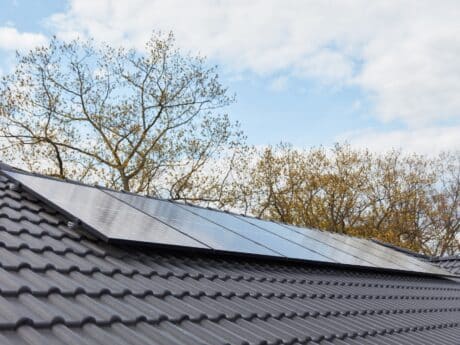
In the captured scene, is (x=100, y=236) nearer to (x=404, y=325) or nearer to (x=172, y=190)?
(x=404, y=325)

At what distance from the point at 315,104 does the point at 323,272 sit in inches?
568

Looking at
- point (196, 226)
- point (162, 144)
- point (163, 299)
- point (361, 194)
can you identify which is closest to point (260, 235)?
point (196, 226)

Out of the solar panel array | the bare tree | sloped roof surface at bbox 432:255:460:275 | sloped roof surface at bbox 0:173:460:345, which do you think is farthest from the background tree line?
sloped roof surface at bbox 0:173:460:345

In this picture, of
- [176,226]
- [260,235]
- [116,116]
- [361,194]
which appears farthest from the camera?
[361,194]

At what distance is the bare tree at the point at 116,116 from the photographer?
25.7 m

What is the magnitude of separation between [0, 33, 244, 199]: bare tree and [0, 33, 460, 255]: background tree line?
5 cm

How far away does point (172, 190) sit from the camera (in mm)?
27016

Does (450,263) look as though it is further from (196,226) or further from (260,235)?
(196,226)

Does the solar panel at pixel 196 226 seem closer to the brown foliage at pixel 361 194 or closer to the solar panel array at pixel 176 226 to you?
the solar panel array at pixel 176 226

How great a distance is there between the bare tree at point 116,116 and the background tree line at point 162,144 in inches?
1.9

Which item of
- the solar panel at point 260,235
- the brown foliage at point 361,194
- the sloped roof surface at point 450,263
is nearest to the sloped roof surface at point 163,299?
the solar panel at point 260,235

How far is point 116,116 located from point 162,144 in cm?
264

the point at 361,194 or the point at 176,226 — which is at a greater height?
the point at 361,194

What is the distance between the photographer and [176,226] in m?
6.01
